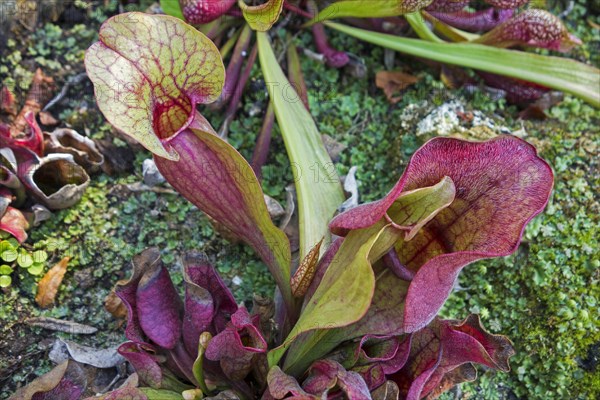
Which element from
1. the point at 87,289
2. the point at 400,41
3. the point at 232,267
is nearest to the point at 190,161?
the point at 232,267

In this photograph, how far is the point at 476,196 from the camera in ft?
4.60

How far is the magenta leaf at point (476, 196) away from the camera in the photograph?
1.31m

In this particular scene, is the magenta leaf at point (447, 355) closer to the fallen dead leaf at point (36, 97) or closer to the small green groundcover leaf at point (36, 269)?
the small green groundcover leaf at point (36, 269)

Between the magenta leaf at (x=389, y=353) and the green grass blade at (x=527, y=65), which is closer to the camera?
the magenta leaf at (x=389, y=353)

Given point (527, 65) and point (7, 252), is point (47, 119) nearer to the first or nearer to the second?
point (7, 252)

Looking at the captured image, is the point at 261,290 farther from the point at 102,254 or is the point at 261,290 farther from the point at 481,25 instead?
the point at 481,25

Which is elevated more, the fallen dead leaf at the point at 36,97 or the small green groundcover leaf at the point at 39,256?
the fallen dead leaf at the point at 36,97

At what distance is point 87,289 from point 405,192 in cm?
121

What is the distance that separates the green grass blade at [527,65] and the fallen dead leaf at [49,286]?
5.33 feet

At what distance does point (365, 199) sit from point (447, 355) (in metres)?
0.79

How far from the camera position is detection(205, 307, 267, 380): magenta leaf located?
4.68ft

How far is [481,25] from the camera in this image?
2422 millimetres

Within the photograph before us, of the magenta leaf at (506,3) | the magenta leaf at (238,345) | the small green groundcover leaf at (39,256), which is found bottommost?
the magenta leaf at (238,345)

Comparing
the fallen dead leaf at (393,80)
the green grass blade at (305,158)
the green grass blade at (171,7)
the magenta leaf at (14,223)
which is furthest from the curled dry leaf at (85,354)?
the fallen dead leaf at (393,80)
